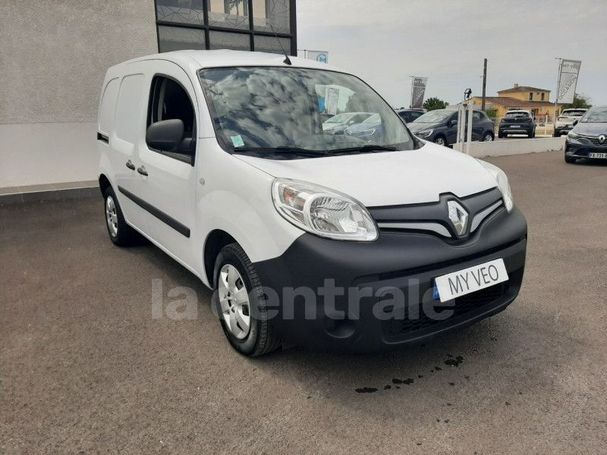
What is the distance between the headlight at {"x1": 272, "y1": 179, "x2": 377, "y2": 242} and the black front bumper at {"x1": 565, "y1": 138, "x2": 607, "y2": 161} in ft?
37.4

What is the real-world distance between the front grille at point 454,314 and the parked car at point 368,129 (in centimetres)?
121

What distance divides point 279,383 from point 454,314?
3.20 ft

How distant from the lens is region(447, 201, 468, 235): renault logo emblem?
243 cm

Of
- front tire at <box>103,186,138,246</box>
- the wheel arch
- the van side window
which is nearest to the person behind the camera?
the wheel arch

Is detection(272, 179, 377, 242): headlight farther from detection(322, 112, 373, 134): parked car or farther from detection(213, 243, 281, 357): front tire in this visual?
detection(322, 112, 373, 134): parked car

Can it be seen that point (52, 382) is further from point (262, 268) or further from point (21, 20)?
point (21, 20)

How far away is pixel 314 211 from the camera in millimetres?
2279

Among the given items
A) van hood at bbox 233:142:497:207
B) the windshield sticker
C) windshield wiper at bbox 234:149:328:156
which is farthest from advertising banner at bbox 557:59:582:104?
the windshield sticker

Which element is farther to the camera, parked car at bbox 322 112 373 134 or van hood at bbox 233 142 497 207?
parked car at bbox 322 112 373 134

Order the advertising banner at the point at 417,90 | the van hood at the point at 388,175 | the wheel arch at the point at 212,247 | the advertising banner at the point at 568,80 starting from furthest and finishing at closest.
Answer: the advertising banner at the point at 417,90, the advertising banner at the point at 568,80, the wheel arch at the point at 212,247, the van hood at the point at 388,175

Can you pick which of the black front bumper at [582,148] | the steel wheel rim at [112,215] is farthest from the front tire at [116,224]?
the black front bumper at [582,148]

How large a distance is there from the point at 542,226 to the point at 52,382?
5437mm

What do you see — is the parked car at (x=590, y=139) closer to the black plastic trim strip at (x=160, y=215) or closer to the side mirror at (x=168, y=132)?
the black plastic trim strip at (x=160, y=215)

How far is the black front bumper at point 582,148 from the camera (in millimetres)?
11406
